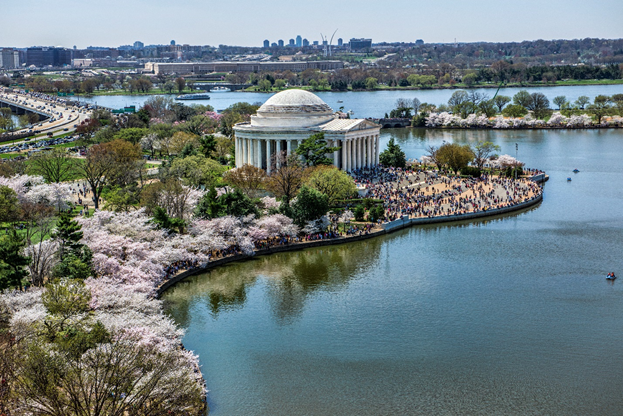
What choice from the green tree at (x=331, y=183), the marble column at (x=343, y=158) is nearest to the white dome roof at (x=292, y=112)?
the marble column at (x=343, y=158)

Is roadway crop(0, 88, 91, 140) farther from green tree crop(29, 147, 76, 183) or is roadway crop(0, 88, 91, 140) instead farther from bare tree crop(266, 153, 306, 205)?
bare tree crop(266, 153, 306, 205)

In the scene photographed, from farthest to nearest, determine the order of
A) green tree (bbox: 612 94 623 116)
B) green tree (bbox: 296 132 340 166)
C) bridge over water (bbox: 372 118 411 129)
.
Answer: bridge over water (bbox: 372 118 411 129) < green tree (bbox: 612 94 623 116) < green tree (bbox: 296 132 340 166)

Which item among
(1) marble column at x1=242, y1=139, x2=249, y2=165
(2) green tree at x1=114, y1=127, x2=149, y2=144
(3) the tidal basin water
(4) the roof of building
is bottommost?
(3) the tidal basin water

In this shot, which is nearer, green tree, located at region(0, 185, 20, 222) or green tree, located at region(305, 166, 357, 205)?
green tree, located at region(0, 185, 20, 222)

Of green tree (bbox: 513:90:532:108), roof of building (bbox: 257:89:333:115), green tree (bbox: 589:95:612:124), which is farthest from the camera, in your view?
green tree (bbox: 513:90:532:108)

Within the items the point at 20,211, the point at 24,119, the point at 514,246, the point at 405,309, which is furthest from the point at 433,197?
the point at 24,119

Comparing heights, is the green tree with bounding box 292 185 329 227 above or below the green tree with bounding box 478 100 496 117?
below

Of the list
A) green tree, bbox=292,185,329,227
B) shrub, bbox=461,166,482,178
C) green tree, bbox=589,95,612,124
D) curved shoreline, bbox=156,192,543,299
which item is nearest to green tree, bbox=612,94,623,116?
green tree, bbox=589,95,612,124

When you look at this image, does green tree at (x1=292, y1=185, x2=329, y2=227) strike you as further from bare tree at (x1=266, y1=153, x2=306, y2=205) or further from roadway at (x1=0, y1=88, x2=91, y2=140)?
roadway at (x1=0, y1=88, x2=91, y2=140)
